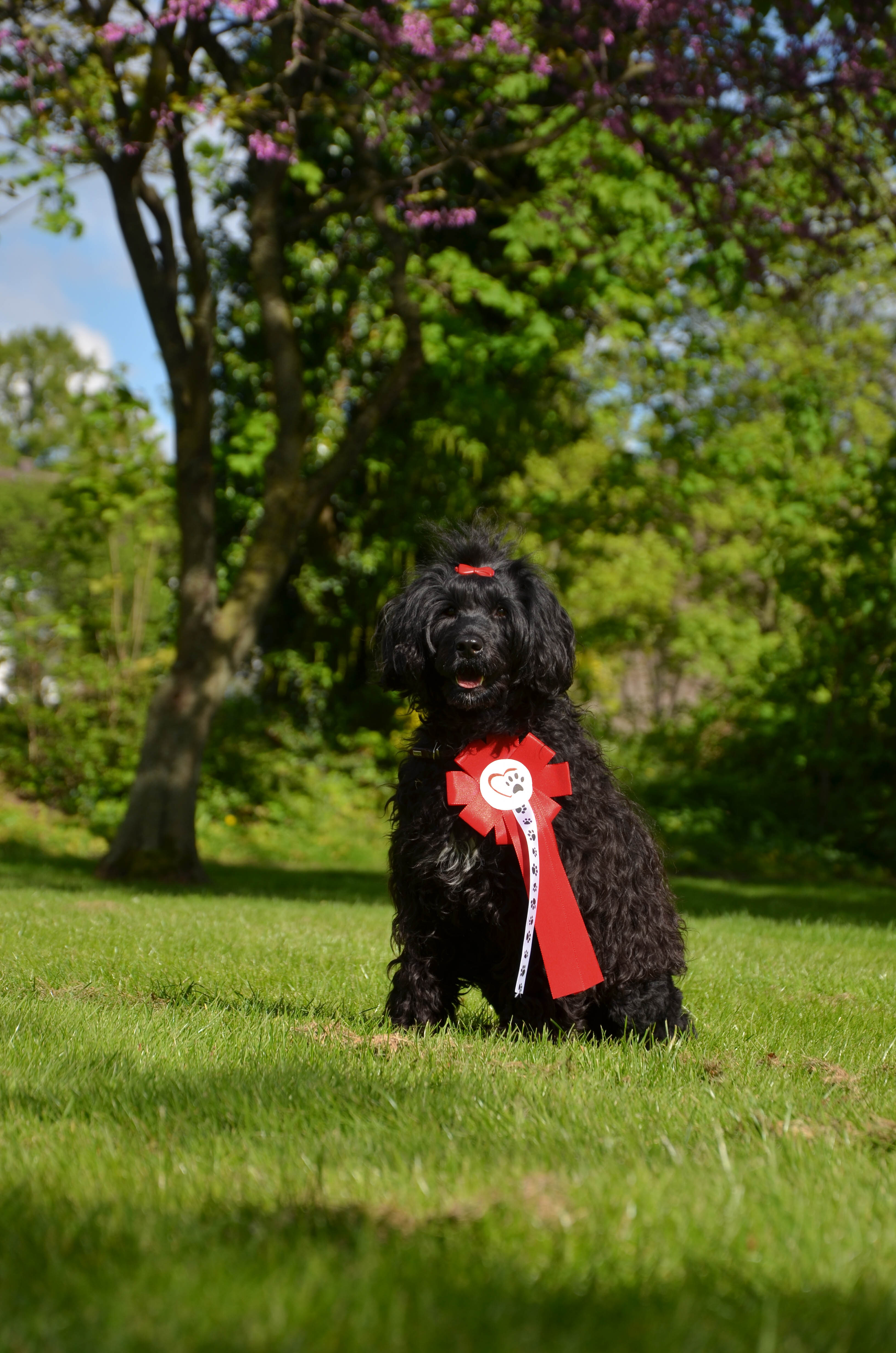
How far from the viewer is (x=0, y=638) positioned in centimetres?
1575

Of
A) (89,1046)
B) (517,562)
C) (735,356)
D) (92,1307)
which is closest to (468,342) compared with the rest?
(735,356)

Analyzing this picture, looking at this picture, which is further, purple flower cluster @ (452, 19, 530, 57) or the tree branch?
the tree branch

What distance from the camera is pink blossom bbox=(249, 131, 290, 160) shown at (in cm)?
1020

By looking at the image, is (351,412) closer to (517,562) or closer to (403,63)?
(403,63)

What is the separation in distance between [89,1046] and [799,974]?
4.02m

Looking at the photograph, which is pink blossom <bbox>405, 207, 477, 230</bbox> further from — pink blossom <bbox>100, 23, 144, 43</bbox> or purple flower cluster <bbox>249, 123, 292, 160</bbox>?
pink blossom <bbox>100, 23, 144, 43</bbox>

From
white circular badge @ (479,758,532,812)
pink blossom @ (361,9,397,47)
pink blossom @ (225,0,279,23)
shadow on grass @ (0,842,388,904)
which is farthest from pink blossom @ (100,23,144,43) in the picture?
white circular badge @ (479,758,532,812)

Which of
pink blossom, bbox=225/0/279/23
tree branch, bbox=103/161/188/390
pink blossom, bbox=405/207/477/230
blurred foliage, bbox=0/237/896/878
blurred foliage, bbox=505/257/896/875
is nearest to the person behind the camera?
pink blossom, bbox=225/0/279/23

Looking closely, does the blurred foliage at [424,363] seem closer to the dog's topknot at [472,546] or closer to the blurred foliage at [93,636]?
the blurred foliage at [93,636]

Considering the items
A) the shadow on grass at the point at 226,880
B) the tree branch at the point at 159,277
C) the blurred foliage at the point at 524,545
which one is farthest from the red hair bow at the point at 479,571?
the tree branch at the point at 159,277

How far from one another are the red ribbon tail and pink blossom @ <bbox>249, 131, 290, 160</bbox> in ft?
26.9

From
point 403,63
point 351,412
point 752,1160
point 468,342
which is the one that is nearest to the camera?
point 752,1160

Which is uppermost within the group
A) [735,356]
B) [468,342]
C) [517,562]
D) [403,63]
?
[403,63]

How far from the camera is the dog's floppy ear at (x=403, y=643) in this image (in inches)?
167
